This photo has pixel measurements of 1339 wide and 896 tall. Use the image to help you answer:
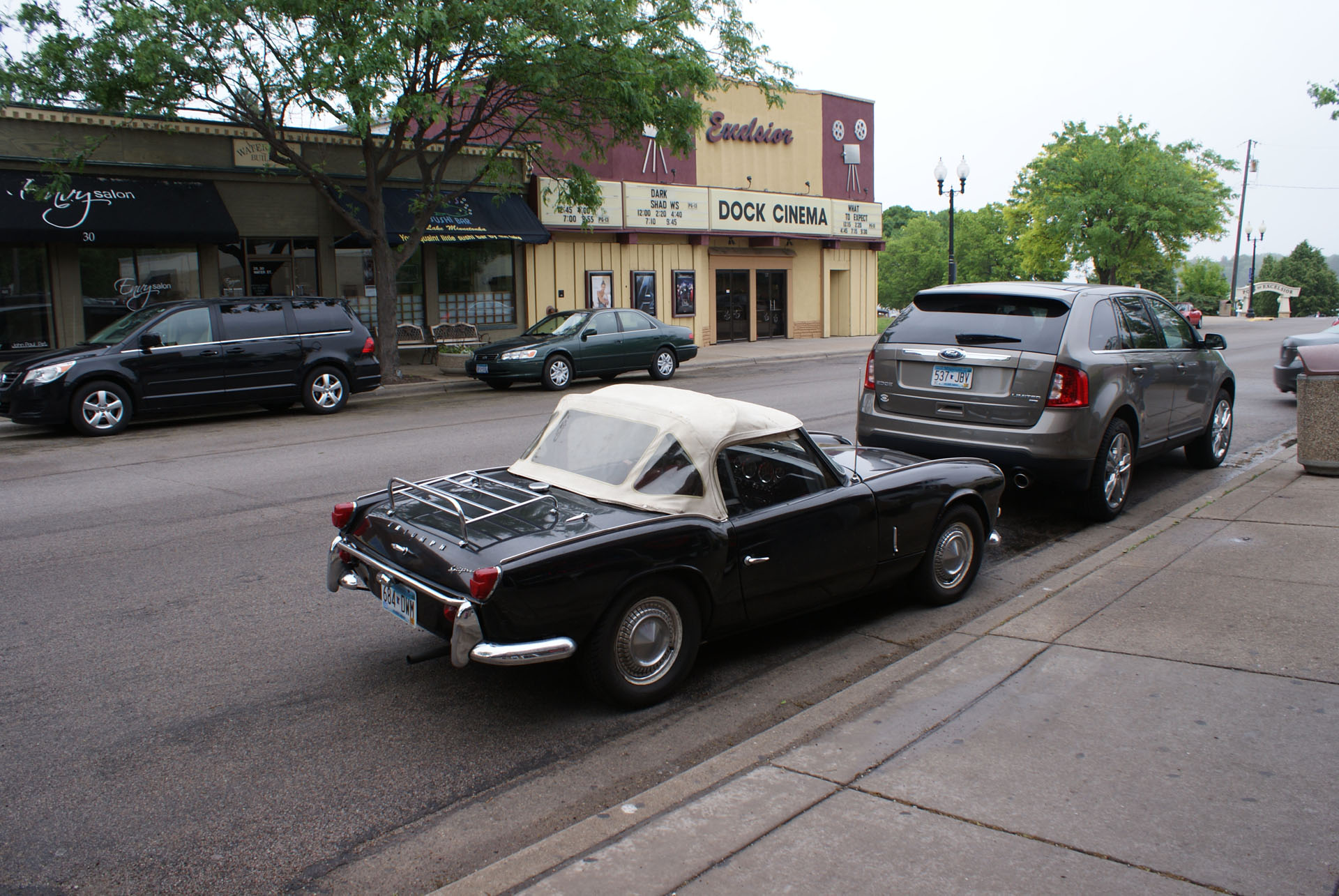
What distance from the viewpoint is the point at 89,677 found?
486 cm

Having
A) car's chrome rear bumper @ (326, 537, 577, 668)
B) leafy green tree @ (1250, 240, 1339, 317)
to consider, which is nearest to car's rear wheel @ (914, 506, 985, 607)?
car's chrome rear bumper @ (326, 537, 577, 668)

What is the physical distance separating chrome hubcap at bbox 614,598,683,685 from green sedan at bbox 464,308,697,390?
45.3 feet

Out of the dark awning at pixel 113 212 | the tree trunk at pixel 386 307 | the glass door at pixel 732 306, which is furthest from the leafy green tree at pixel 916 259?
the dark awning at pixel 113 212

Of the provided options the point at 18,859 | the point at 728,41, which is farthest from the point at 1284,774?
the point at 728,41

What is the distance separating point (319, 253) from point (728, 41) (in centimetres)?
939

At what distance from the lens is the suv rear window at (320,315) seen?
15062 mm

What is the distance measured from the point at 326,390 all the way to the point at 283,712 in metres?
11.4

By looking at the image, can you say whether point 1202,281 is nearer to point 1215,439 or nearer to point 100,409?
point 1215,439

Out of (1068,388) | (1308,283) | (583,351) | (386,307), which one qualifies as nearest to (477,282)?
(386,307)

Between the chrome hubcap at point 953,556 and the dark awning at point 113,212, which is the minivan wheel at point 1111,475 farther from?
the dark awning at point 113,212

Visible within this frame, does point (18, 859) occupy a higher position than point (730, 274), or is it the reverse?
point (730, 274)

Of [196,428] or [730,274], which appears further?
[730,274]

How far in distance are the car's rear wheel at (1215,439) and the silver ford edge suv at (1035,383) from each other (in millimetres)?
1173

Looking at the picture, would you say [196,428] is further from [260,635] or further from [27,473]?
[260,635]
